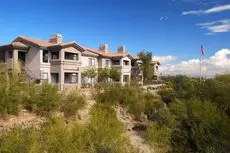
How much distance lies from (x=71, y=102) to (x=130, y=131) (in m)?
6.40

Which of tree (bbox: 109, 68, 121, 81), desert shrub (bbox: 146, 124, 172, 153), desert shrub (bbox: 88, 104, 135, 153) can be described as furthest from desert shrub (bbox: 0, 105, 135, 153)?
tree (bbox: 109, 68, 121, 81)

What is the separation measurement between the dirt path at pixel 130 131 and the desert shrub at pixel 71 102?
13.4ft

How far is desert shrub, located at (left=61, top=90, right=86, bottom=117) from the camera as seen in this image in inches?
884

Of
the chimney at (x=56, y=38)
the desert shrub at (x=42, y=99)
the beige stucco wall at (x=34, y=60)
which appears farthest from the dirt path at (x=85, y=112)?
the chimney at (x=56, y=38)

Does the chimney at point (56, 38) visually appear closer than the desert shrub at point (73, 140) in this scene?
No

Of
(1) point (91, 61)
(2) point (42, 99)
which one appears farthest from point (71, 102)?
(1) point (91, 61)

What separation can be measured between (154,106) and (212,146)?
59.2ft

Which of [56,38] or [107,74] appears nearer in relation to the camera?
[56,38]

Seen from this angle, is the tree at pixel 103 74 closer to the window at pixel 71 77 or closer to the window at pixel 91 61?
the window at pixel 91 61

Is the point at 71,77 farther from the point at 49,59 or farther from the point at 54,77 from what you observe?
the point at 49,59

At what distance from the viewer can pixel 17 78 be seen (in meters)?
20.1

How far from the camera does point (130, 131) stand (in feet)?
82.7

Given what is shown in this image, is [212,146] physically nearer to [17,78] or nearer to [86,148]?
[86,148]

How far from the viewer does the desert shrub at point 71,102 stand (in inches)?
884
